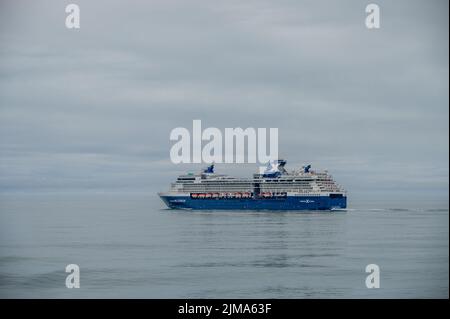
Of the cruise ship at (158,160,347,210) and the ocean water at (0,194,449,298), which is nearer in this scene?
the ocean water at (0,194,449,298)

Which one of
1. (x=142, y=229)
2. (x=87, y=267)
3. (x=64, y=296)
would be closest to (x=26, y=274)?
(x=87, y=267)

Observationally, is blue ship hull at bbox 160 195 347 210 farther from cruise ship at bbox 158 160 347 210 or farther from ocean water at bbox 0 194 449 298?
ocean water at bbox 0 194 449 298

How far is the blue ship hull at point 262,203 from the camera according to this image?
3177 inches

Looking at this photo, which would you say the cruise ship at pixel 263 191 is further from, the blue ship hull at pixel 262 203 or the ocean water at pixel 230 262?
the ocean water at pixel 230 262

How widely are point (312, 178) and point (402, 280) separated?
53.0 meters

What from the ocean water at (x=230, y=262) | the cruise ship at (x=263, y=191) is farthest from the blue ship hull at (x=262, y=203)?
the ocean water at (x=230, y=262)

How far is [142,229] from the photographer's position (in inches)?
2314

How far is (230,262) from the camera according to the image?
34.4 metres

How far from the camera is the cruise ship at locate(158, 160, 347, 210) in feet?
267

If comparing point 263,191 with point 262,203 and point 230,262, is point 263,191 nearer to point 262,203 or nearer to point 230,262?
point 262,203

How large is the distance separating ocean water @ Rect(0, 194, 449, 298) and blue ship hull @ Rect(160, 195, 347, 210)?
940 inches

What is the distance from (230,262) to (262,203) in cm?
4922

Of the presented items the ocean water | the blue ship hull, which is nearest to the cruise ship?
the blue ship hull

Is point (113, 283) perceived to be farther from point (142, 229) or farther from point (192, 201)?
point (192, 201)
